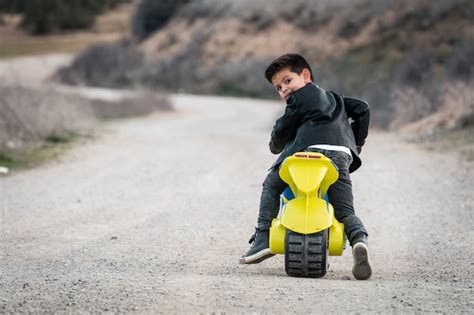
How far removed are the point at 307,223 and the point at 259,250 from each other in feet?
1.97

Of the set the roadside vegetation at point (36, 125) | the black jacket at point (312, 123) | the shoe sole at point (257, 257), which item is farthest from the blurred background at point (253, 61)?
the black jacket at point (312, 123)

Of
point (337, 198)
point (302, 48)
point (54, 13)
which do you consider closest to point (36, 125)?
point (337, 198)

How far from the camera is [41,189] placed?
12.4 meters

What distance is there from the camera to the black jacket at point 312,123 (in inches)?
271

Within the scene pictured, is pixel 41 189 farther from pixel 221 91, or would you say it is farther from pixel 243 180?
pixel 221 91

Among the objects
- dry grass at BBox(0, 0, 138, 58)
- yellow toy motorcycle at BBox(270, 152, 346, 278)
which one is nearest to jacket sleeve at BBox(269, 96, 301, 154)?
yellow toy motorcycle at BBox(270, 152, 346, 278)

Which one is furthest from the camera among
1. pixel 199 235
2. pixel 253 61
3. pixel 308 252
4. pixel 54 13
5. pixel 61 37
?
pixel 54 13

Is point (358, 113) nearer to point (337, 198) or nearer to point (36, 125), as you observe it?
point (337, 198)

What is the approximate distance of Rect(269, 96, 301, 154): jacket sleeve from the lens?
6930 millimetres

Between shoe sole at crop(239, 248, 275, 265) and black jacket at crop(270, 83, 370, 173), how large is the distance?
2.00 feet

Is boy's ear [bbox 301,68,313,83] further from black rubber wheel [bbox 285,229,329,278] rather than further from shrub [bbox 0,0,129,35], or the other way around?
shrub [bbox 0,0,129,35]

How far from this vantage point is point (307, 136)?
690 cm

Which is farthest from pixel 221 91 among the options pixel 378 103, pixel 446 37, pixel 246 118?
pixel 378 103

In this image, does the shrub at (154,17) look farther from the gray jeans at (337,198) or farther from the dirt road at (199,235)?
the gray jeans at (337,198)
